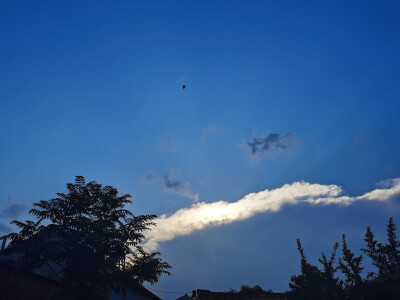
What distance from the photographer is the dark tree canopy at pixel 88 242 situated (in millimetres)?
19016

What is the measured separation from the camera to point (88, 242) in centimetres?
1966

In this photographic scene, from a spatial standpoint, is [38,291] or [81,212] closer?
[38,291]

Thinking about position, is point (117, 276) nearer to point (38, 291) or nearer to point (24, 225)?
point (38, 291)

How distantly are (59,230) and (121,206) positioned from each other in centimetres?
451

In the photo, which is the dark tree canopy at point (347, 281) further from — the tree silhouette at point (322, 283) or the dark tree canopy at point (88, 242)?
the dark tree canopy at point (88, 242)

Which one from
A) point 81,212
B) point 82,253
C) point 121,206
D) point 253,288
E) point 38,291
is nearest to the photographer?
point 82,253

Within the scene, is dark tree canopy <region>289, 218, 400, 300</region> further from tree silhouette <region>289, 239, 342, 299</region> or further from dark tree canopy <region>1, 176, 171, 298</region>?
dark tree canopy <region>1, 176, 171, 298</region>

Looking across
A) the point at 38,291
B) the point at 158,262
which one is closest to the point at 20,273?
the point at 38,291

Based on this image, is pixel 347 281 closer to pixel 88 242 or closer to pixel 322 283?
pixel 322 283

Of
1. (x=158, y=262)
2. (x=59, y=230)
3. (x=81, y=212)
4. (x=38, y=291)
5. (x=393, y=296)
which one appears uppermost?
(x=81, y=212)

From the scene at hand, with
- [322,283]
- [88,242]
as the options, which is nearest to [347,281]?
[322,283]

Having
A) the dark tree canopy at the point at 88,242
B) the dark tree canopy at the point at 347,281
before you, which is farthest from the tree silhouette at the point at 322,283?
the dark tree canopy at the point at 88,242

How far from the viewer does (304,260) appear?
2414 centimetres

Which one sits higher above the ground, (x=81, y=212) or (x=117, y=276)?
(x=81, y=212)
